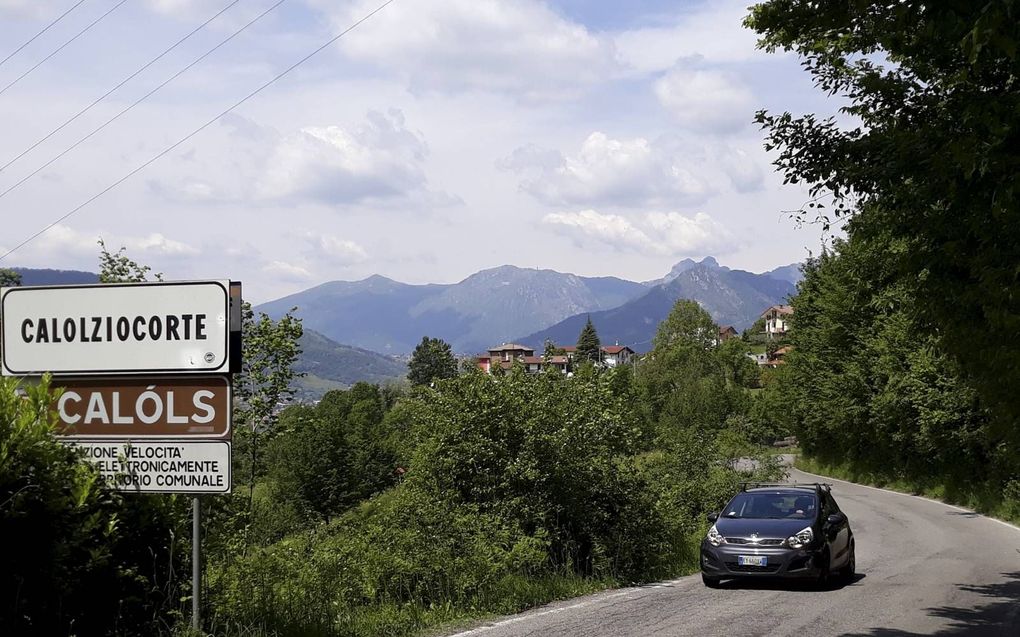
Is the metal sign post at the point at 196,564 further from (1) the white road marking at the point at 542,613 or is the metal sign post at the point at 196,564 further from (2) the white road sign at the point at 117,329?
(1) the white road marking at the point at 542,613

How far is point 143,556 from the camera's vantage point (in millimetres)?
6867

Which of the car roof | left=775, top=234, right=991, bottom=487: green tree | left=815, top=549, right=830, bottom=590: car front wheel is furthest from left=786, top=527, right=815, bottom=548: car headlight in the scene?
left=775, top=234, right=991, bottom=487: green tree

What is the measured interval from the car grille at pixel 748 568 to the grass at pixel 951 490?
19.4m

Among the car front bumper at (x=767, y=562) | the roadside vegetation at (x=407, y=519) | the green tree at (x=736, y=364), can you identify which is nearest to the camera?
the roadside vegetation at (x=407, y=519)

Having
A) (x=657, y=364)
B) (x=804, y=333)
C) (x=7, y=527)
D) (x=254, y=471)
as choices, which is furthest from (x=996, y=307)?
(x=657, y=364)

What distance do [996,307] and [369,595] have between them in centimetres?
689

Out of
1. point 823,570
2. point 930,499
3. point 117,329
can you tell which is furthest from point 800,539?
point 930,499

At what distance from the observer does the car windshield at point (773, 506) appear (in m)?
14.2

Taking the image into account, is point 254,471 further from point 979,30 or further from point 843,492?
point 843,492

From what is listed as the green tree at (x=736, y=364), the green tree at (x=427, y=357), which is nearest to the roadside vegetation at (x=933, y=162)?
the green tree at (x=736, y=364)

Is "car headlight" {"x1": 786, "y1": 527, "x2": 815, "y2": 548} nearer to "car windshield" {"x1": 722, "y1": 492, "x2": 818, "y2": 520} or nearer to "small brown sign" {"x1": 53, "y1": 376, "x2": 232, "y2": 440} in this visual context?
"car windshield" {"x1": 722, "y1": 492, "x2": 818, "y2": 520}

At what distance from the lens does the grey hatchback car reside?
1303 cm

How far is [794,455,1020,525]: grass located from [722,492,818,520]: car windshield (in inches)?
695

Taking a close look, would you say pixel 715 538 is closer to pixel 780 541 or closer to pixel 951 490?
pixel 780 541
